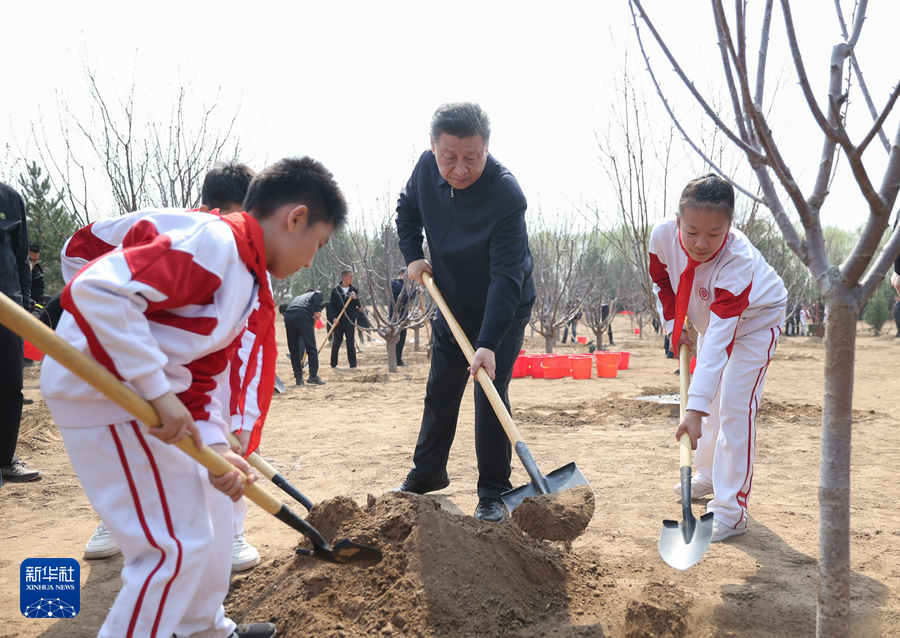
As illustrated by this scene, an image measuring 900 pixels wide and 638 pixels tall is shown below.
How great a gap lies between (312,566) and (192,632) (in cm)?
60

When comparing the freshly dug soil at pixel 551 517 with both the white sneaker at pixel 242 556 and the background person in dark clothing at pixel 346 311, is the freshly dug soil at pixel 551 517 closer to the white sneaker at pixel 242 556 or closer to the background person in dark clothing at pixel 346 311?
the white sneaker at pixel 242 556

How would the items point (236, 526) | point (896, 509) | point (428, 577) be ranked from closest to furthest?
point (428, 577)
point (236, 526)
point (896, 509)

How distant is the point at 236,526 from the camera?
8.39ft

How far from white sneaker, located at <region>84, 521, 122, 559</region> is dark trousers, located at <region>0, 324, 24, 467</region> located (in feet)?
4.54

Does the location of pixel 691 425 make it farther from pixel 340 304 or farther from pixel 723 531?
pixel 340 304

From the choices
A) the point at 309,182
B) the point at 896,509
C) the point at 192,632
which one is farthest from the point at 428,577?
the point at 896,509

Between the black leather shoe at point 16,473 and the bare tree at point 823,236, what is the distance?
4286 mm

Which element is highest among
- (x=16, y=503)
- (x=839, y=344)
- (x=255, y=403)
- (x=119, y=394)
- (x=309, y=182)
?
(x=309, y=182)

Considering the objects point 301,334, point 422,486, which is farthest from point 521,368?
point 422,486

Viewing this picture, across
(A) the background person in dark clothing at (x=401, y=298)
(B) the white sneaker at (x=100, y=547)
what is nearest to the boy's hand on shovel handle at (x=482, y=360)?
(B) the white sneaker at (x=100, y=547)

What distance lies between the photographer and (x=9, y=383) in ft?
11.8

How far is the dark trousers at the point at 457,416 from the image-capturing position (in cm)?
315

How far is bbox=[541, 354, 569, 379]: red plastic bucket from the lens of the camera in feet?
33.1

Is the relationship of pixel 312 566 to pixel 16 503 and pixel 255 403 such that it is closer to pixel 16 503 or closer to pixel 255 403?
pixel 255 403
